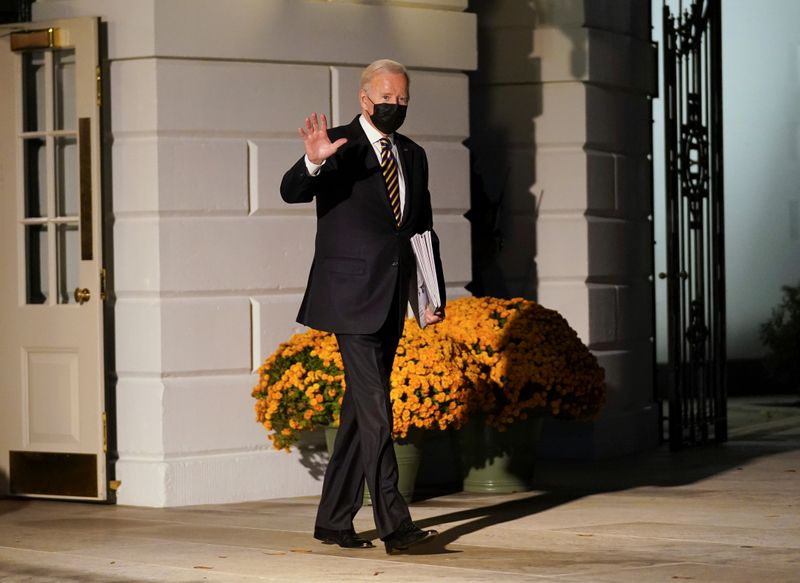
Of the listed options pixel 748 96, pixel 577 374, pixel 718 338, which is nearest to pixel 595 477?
pixel 577 374

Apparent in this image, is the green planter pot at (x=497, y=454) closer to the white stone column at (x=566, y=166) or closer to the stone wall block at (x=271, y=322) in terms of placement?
the stone wall block at (x=271, y=322)

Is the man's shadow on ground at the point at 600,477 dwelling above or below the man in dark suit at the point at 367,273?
below

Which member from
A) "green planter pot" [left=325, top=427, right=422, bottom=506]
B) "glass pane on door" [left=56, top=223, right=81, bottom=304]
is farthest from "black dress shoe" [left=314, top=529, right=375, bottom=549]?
"glass pane on door" [left=56, top=223, right=81, bottom=304]

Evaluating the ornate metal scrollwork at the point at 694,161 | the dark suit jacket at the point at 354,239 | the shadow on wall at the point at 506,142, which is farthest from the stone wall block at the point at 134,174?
the ornate metal scrollwork at the point at 694,161

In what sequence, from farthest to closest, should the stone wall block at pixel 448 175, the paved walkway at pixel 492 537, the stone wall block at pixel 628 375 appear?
the stone wall block at pixel 628 375 → the stone wall block at pixel 448 175 → the paved walkway at pixel 492 537

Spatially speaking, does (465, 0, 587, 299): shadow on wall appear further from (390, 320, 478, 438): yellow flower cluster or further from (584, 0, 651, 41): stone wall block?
(390, 320, 478, 438): yellow flower cluster

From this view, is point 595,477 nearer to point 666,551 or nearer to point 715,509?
point 715,509

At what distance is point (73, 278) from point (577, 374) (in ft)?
8.57

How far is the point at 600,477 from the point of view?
31.0ft

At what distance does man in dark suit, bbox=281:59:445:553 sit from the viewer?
21.4 ft

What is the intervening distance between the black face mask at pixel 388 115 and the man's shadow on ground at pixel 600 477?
1.69 meters

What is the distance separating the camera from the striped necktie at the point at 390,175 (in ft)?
22.2

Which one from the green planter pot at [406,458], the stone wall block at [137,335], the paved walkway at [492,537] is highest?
the stone wall block at [137,335]

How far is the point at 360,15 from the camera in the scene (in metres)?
8.91
